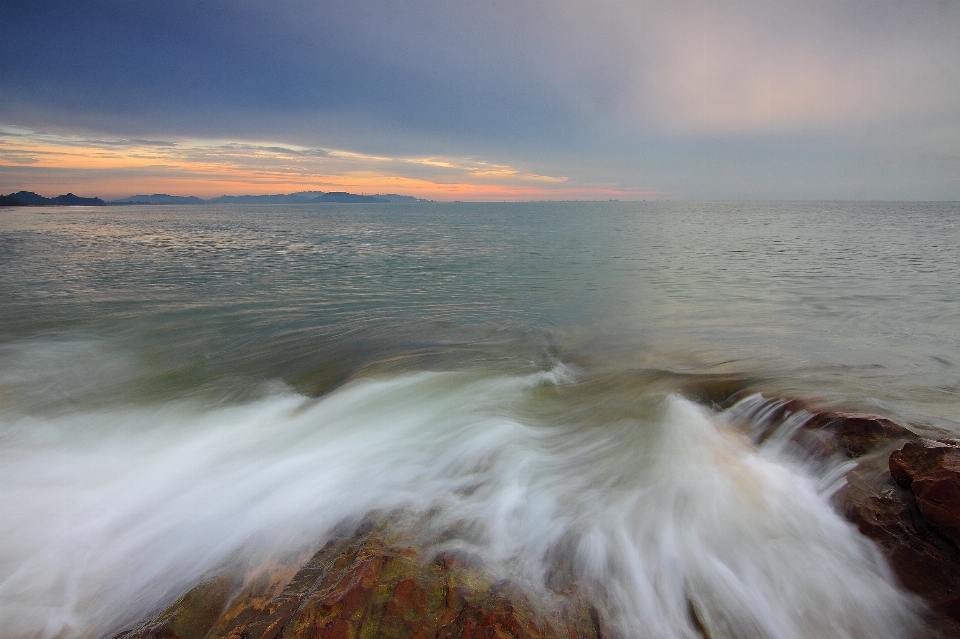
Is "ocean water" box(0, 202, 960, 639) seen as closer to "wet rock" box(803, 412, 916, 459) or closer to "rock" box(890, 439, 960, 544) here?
"wet rock" box(803, 412, 916, 459)

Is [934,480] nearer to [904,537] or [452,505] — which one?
[904,537]

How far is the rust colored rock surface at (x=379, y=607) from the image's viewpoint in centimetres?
295

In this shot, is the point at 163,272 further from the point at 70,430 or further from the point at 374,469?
the point at 374,469

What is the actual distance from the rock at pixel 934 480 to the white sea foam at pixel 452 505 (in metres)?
0.58

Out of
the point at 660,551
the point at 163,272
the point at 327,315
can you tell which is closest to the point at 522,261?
the point at 327,315

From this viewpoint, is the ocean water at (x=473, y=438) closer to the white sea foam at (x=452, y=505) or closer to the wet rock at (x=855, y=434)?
the white sea foam at (x=452, y=505)

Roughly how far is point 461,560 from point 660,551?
1943 mm

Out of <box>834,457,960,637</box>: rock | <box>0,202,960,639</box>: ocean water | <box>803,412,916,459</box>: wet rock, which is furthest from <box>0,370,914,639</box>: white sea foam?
<box>803,412,916,459</box>: wet rock

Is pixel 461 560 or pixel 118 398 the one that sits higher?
pixel 461 560

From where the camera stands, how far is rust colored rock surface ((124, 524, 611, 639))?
2.95 meters

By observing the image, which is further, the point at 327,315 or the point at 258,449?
the point at 327,315

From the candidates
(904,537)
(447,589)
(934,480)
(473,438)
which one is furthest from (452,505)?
(934,480)

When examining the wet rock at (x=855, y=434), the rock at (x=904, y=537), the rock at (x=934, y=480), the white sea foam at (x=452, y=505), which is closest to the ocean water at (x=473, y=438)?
the white sea foam at (x=452, y=505)

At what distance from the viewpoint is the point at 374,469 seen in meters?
5.59
